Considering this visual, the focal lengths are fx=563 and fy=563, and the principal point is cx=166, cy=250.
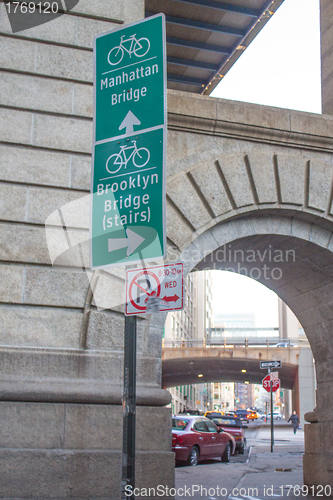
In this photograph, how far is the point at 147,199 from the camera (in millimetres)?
5266

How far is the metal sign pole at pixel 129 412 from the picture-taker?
4664 millimetres

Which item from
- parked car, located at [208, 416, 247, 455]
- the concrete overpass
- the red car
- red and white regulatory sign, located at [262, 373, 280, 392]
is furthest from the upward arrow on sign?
the concrete overpass

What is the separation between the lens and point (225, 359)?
53656mm

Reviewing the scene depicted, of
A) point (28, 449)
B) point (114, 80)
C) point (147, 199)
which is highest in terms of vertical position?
point (114, 80)

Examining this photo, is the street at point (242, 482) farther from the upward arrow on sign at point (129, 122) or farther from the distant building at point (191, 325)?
the distant building at point (191, 325)

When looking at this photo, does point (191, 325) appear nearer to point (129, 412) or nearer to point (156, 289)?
point (156, 289)

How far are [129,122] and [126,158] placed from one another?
38cm

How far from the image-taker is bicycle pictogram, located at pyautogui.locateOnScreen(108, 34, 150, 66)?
573cm

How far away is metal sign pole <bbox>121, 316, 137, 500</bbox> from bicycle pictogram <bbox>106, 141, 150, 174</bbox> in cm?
147

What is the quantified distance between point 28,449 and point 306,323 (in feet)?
21.9

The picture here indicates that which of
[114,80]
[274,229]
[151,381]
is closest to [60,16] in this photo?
[114,80]

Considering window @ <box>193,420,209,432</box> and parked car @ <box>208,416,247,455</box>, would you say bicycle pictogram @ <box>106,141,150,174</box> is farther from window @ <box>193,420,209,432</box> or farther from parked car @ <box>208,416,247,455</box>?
parked car @ <box>208,416,247,455</box>

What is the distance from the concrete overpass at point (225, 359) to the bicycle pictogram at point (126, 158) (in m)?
47.3

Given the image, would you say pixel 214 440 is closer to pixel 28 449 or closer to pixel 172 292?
pixel 28 449
